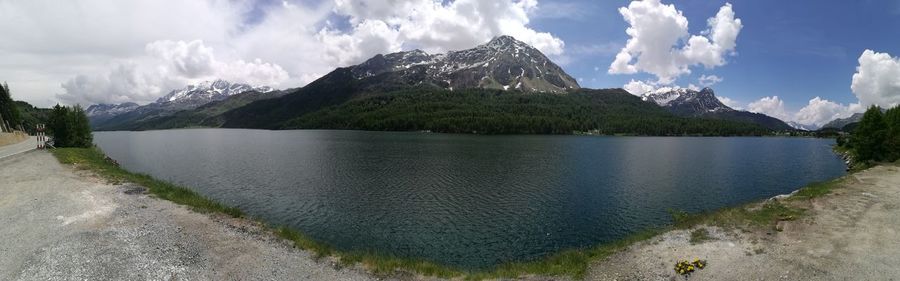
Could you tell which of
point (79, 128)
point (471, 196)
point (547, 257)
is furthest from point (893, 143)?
point (79, 128)

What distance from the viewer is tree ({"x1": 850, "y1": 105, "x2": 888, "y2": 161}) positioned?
66.8 m

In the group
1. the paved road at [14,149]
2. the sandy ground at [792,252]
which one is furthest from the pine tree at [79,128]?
the sandy ground at [792,252]

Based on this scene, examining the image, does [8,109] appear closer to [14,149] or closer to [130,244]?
[14,149]

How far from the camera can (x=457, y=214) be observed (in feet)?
135

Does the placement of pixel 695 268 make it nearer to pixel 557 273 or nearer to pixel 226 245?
pixel 557 273

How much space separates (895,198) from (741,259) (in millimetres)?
23502

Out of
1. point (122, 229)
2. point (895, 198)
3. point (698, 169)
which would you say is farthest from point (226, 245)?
point (698, 169)

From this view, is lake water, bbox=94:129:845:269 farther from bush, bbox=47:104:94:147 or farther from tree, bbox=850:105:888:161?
bush, bbox=47:104:94:147

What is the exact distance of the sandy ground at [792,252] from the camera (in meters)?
19.5

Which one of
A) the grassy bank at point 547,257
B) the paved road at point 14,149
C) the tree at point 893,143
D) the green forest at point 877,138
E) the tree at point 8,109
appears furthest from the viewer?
the tree at point 8,109

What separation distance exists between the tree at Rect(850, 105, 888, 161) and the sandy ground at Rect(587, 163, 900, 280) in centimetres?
5382

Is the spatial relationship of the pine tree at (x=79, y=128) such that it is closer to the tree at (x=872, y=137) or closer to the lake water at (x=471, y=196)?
the lake water at (x=471, y=196)

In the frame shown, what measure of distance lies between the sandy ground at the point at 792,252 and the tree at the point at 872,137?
53.8 meters

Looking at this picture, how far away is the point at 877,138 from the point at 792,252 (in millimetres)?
70825
